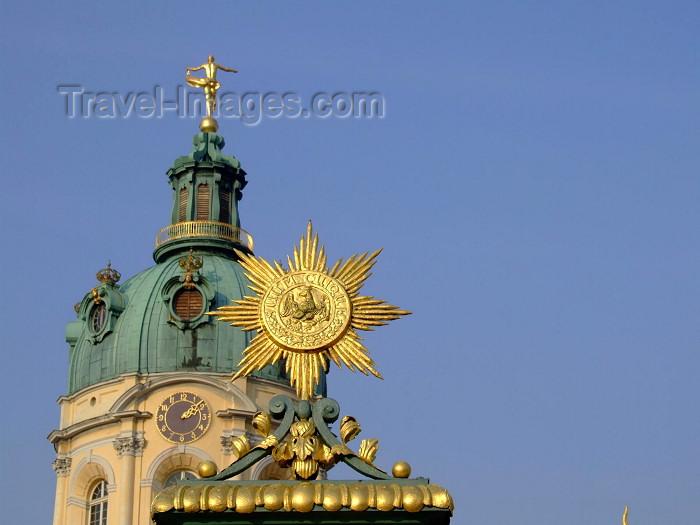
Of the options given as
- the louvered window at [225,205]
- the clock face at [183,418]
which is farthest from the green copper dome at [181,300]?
the clock face at [183,418]

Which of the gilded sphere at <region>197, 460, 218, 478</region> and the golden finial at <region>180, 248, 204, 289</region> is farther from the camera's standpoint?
the golden finial at <region>180, 248, 204, 289</region>

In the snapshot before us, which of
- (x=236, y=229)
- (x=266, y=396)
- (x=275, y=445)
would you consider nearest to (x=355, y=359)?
(x=275, y=445)

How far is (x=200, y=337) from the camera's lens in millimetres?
72188

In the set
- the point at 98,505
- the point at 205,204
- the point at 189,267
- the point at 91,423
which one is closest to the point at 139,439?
the point at 91,423

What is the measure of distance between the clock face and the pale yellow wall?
0.21m

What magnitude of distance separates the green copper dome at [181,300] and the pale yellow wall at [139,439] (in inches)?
41.4

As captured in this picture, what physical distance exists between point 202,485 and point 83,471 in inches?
1989

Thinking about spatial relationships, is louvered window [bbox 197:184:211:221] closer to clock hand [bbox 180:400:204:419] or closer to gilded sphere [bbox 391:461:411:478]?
clock hand [bbox 180:400:204:419]

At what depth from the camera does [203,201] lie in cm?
7844

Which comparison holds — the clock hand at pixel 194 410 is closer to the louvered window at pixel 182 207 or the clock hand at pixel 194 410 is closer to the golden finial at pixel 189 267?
the golden finial at pixel 189 267

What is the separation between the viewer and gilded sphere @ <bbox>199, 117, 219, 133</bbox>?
271ft

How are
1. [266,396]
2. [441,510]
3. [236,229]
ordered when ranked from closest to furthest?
[441,510], [266,396], [236,229]

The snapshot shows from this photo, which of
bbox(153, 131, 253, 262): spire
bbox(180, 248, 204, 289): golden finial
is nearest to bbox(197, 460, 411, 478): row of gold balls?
bbox(180, 248, 204, 289): golden finial

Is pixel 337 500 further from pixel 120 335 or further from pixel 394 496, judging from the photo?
pixel 120 335
